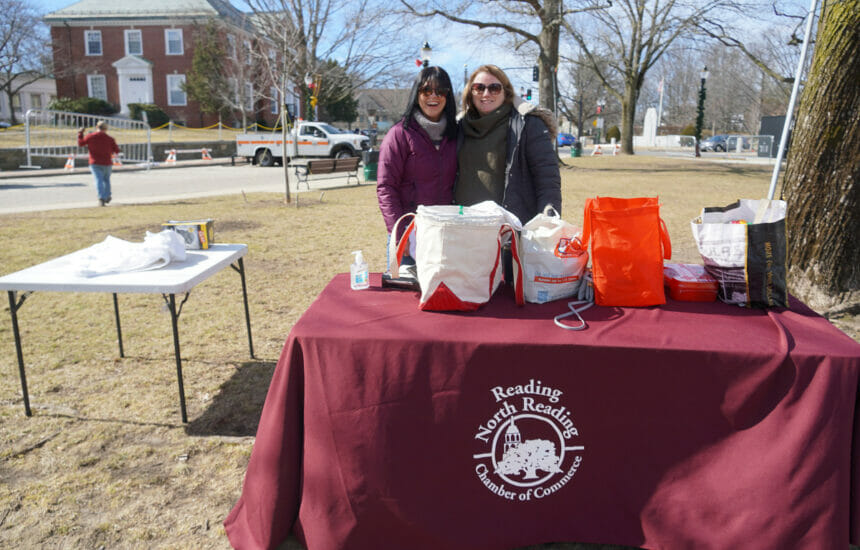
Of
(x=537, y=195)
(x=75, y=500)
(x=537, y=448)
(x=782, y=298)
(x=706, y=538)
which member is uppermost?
(x=537, y=195)

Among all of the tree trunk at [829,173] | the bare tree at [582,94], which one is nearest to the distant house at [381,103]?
the bare tree at [582,94]

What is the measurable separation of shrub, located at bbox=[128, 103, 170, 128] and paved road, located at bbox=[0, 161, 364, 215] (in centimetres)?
1997

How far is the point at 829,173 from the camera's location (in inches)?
187

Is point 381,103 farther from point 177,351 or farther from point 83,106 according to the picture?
point 177,351

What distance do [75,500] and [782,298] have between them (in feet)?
10.4

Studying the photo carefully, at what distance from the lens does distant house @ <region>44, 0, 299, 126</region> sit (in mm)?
44344

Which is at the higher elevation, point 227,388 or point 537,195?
point 537,195

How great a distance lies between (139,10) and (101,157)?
1565 inches

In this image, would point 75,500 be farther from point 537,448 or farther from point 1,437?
point 537,448

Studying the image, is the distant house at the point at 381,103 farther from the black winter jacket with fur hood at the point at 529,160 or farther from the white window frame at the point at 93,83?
the black winter jacket with fur hood at the point at 529,160

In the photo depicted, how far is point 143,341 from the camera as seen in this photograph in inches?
187

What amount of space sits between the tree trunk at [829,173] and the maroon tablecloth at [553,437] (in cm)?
301

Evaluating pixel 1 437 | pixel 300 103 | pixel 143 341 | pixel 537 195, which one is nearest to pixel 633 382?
pixel 537 195

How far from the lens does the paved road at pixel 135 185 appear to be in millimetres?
13344
